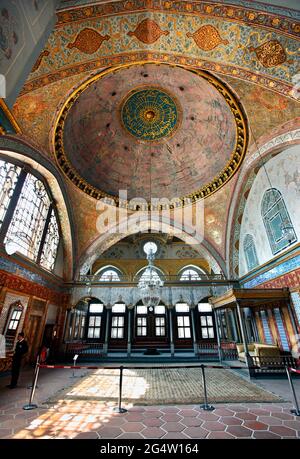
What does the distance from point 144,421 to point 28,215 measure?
27.0 ft

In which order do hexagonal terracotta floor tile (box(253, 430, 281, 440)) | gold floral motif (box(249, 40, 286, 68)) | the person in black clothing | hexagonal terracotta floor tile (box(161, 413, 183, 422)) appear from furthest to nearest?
the person in black clothing, gold floral motif (box(249, 40, 286, 68)), hexagonal terracotta floor tile (box(161, 413, 183, 422)), hexagonal terracotta floor tile (box(253, 430, 281, 440))

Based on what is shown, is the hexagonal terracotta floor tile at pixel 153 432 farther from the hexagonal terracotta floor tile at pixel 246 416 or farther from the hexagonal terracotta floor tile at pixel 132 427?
the hexagonal terracotta floor tile at pixel 246 416

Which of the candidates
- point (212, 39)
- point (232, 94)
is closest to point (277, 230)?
point (232, 94)

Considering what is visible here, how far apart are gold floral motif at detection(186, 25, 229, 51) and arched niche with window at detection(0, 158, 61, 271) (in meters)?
7.02

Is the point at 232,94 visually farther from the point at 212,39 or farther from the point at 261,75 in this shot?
the point at 212,39

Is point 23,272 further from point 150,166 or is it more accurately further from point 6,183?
point 150,166

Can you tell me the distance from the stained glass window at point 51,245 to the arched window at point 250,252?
10007 millimetres

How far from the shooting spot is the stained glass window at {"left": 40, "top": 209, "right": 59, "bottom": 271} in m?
10.7

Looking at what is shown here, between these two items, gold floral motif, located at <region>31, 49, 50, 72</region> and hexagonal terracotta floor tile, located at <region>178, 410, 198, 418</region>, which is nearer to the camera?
hexagonal terracotta floor tile, located at <region>178, 410, 198, 418</region>

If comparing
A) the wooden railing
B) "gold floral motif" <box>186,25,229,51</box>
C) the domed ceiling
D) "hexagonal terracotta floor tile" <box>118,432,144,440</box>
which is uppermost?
the domed ceiling

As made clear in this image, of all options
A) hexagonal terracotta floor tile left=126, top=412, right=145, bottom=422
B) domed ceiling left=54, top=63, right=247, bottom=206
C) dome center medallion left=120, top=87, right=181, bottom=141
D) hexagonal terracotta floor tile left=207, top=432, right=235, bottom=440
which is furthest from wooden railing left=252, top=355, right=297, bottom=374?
dome center medallion left=120, top=87, right=181, bottom=141

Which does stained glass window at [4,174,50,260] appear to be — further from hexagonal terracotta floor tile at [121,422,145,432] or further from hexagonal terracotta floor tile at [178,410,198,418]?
hexagonal terracotta floor tile at [178,410,198,418]
